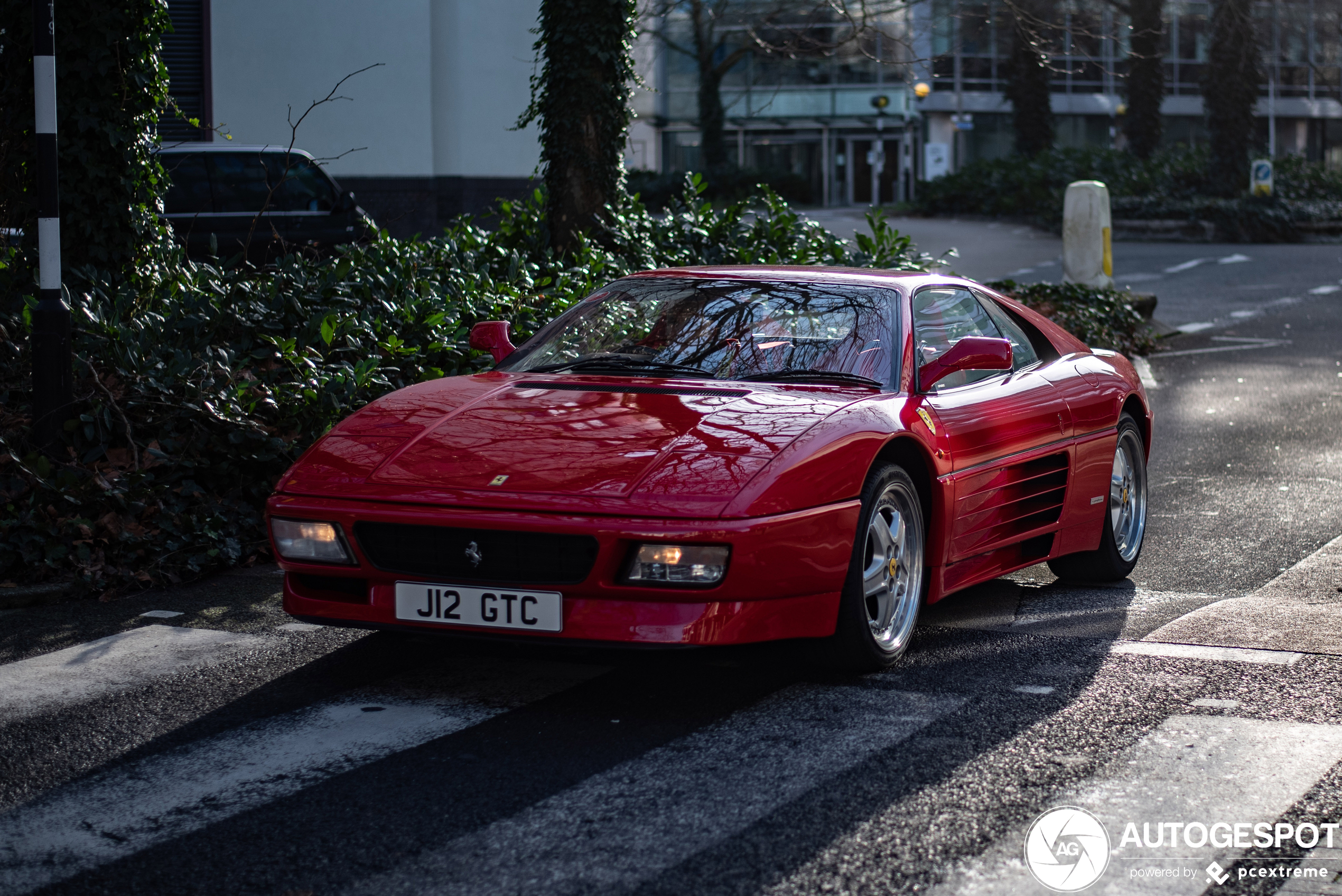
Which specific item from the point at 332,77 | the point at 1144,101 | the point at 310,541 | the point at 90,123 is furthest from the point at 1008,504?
the point at 1144,101

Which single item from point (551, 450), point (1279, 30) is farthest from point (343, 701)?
point (1279, 30)

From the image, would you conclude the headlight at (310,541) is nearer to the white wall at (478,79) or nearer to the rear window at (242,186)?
the rear window at (242,186)

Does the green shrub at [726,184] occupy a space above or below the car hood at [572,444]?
above

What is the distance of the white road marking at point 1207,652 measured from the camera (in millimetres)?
5207

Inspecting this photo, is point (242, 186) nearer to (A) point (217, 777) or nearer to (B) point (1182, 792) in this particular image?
(A) point (217, 777)

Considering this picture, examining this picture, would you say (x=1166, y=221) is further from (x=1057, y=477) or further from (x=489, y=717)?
(x=489, y=717)

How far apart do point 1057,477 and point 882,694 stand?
164 centimetres

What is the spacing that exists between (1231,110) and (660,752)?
106 feet

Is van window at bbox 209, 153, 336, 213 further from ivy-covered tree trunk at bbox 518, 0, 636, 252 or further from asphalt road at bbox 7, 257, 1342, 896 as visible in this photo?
asphalt road at bbox 7, 257, 1342, 896

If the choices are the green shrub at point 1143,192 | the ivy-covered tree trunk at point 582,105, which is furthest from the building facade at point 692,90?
the green shrub at point 1143,192

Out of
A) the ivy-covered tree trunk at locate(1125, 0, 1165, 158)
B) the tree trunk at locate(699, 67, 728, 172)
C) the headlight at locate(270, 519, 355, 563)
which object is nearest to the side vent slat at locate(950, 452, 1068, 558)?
the headlight at locate(270, 519, 355, 563)

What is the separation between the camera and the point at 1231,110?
3322cm

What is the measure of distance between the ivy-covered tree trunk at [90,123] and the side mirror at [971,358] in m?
5.14

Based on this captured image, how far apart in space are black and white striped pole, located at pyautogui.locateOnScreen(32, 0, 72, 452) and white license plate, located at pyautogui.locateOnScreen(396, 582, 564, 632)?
310cm
